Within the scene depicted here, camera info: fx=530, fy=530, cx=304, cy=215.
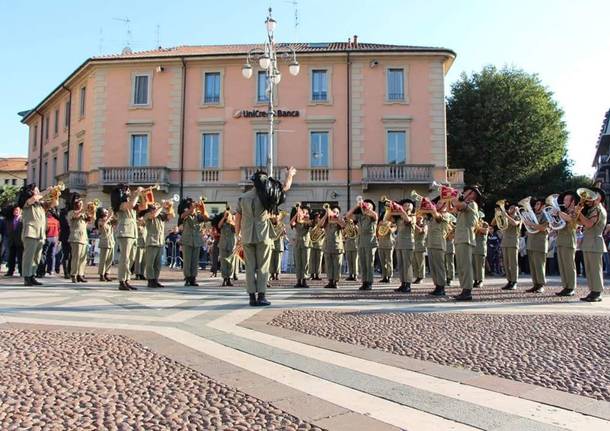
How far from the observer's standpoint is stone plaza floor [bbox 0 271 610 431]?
126 inches

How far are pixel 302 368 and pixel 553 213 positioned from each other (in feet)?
26.3

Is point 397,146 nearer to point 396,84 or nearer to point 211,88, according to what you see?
point 396,84

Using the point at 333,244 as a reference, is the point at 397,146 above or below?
above

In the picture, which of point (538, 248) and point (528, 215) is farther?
point (528, 215)

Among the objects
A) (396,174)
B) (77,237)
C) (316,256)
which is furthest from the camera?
(396,174)

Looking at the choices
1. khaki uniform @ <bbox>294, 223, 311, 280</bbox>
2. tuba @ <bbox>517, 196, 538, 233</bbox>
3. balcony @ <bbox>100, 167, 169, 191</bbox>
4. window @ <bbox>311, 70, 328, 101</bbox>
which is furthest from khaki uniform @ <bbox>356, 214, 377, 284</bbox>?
balcony @ <bbox>100, 167, 169, 191</bbox>

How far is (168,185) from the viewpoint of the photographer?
3128cm

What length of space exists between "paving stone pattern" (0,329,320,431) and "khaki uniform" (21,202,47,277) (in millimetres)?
6500

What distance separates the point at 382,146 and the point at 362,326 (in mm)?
25576

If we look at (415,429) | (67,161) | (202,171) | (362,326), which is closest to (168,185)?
(202,171)

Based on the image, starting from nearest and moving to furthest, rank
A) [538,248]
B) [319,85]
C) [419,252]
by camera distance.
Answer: [538,248] → [419,252] → [319,85]

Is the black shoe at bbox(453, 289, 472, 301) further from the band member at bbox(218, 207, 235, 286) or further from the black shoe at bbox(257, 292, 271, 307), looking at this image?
the band member at bbox(218, 207, 235, 286)

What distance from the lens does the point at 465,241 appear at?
9.19 meters

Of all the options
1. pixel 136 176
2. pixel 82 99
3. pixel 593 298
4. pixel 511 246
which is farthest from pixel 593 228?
pixel 82 99
